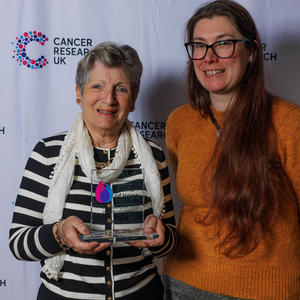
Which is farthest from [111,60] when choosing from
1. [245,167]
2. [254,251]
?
[254,251]

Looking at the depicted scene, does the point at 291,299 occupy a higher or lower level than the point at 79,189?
lower

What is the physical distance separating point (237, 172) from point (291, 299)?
41 cm

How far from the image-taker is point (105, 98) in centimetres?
124

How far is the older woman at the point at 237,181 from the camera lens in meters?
1.18

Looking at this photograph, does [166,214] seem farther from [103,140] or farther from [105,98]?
[105,98]

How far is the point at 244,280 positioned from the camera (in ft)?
3.91

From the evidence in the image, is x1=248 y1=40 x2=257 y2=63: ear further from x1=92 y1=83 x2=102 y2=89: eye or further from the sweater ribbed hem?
the sweater ribbed hem

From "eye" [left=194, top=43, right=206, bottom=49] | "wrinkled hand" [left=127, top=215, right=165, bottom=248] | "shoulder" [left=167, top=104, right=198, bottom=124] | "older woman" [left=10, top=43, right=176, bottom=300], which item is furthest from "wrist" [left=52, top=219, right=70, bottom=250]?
"eye" [left=194, top=43, right=206, bottom=49]

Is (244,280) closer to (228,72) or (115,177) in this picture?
(115,177)

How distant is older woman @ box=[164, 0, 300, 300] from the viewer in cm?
118

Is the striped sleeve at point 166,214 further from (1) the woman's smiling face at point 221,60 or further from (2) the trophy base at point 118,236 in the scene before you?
(1) the woman's smiling face at point 221,60

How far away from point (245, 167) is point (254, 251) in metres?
0.25

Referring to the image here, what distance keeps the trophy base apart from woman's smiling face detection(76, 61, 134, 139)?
1.09ft

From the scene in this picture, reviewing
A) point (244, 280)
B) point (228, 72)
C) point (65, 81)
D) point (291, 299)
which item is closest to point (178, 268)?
point (244, 280)
